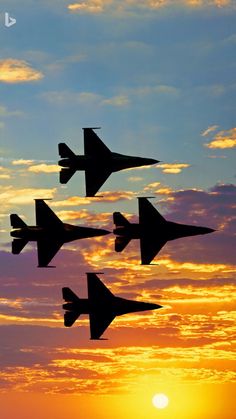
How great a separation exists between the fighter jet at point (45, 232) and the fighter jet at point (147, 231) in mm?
4315

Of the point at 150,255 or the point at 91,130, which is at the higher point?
the point at 91,130

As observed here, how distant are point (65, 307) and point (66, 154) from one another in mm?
25074

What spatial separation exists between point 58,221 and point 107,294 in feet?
48.2

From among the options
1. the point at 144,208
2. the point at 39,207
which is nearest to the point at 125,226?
the point at 144,208

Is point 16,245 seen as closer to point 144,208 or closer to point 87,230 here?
point 87,230

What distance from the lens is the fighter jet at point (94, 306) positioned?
158 metres

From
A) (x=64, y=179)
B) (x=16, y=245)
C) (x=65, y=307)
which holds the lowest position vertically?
(x=65, y=307)

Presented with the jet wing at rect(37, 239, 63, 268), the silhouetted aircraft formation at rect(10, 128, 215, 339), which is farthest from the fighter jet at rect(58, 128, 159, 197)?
the jet wing at rect(37, 239, 63, 268)

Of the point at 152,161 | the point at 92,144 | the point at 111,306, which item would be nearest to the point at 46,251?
the point at 111,306

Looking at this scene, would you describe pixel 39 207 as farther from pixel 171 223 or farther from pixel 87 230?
pixel 171 223

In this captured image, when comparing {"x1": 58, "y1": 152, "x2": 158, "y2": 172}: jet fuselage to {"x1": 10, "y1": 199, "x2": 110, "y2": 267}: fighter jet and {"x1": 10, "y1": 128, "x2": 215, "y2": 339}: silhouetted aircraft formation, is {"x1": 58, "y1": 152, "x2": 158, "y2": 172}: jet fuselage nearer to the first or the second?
{"x1": 10, "y1": 128, "x2": 215, "y2": 339}: silhouetted aircraft formation

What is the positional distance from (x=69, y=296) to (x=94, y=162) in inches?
886

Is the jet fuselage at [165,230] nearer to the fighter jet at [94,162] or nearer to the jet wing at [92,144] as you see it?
the fighter jet at [94,162]

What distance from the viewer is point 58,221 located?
16188 cm
